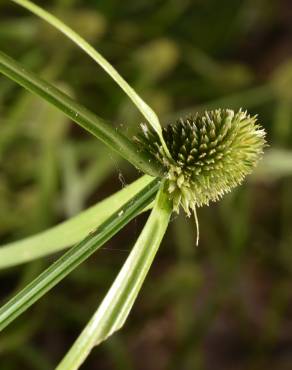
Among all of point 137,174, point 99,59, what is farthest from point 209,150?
point 137,174

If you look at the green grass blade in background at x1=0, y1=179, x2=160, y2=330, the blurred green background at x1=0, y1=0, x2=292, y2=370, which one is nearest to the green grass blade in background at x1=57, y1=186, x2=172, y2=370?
the green grass blade in background at x1=0, y1=179, x2=160, y2=330

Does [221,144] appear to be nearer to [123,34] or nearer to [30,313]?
[30,313]

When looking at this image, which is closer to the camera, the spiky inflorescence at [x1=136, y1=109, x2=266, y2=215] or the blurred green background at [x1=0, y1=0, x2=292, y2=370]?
the spiky inflorescence at [x1=136, y1=109, x2=266, y2=215]

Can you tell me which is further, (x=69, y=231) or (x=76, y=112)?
(x=69, y=231)

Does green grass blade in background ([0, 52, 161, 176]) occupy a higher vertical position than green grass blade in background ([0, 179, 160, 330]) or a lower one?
higher

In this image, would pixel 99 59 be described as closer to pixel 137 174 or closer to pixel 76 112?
pixel 76 112

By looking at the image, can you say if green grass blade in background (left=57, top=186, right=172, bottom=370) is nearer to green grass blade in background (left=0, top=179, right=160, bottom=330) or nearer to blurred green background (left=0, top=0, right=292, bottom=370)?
green grass blade in background (left=0, top=179, right=160, bottom=330)

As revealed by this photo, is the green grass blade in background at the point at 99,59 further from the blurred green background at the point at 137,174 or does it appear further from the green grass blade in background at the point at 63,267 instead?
the blurred green background at the point at 137,174
